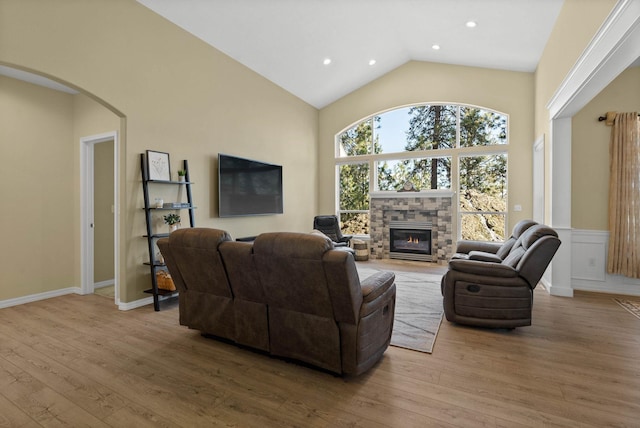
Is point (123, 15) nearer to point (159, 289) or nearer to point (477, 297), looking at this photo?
point (159, 289)

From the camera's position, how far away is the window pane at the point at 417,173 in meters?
6.67

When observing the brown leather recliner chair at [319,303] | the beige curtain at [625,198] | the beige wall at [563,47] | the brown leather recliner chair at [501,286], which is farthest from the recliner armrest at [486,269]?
the beige curtain at [625,198]

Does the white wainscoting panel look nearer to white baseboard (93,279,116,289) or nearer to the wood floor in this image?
the wood floor

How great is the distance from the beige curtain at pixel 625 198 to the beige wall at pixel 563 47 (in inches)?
30.2

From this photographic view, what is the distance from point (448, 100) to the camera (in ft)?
21.3

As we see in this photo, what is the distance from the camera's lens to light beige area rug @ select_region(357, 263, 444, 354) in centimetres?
283

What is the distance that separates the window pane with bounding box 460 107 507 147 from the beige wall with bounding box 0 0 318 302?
3933mm

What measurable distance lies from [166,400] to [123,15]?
4.03 metres

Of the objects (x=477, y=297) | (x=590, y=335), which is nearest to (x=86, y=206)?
(x=477, y=297)

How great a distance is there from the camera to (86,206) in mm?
4445

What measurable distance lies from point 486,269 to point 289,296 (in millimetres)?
1948

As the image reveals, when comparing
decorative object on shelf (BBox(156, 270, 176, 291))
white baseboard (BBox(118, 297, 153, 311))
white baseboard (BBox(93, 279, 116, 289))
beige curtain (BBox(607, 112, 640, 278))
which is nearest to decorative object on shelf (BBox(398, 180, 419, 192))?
beige curtain (BBox(607, 112, 640, 278))

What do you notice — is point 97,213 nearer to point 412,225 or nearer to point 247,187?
point 247,187

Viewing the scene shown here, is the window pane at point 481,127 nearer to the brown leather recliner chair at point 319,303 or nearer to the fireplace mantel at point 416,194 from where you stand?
the fireplace mantel at point 416,194
